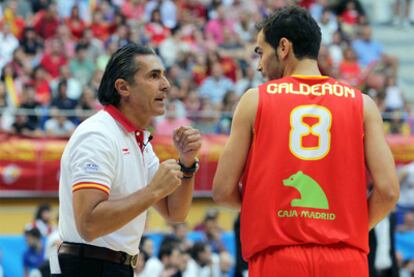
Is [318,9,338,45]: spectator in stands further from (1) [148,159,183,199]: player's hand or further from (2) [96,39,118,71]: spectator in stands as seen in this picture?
(1) [148,159,183,199]: player's hand

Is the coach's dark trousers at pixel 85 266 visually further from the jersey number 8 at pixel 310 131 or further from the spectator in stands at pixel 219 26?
the spectator in stands at pixel 219 26

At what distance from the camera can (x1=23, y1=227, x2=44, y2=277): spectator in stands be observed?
1244 centimetres

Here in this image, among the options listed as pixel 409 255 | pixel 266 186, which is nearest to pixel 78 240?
pixel 266 186

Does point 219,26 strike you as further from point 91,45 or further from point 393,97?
point 393,97

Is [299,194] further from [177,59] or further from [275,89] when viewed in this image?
[177,59]

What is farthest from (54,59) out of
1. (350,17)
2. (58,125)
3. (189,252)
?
(350,17)

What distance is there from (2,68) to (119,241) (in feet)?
36.0

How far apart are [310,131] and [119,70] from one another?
1.13 metres

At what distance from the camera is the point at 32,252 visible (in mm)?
12484

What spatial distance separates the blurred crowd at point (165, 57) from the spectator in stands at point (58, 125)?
15mm

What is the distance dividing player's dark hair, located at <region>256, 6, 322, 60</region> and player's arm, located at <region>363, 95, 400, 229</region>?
0.41 meters

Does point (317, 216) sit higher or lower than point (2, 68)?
lower

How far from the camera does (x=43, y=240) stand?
12680mm

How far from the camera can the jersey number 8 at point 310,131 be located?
5.29 meters
